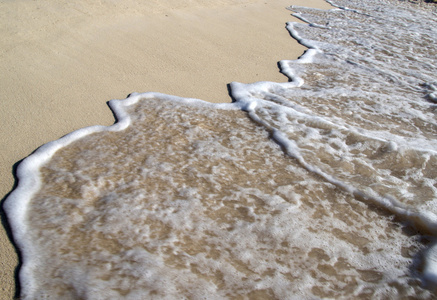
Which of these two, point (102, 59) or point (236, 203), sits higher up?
point (102, 59)

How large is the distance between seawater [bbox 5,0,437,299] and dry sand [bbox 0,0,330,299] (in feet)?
0.56

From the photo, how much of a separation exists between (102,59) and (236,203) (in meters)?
2.38

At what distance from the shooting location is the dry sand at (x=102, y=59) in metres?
2.51

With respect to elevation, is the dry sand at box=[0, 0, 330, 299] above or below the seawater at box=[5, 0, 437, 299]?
above

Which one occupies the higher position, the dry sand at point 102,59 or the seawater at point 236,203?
the dry sand at point 102,59

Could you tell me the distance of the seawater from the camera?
154 cm

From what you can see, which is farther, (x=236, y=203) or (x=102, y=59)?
(x=102, y=59)

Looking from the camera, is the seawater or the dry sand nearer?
the seawater

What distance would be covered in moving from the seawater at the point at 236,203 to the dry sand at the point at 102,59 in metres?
0.17

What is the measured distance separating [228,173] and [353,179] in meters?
0.84

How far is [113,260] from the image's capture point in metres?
1.58

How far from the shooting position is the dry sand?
→ 2.51 m

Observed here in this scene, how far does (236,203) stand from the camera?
1.97 metres

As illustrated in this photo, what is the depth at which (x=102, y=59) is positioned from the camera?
350 centimetres
